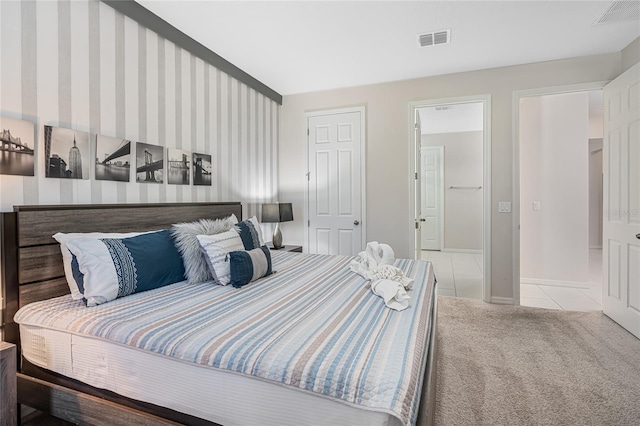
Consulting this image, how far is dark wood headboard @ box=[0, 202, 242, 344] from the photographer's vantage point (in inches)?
65.4

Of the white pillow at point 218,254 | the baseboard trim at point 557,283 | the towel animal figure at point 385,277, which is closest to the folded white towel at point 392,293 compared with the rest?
the towel animal figure at point 385,277

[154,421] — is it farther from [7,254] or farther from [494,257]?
[494,257]

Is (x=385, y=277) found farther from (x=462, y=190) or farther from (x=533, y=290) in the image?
(x=462, y=190)

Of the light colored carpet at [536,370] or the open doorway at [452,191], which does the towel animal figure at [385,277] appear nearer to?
the light colored carpet at [536,370]

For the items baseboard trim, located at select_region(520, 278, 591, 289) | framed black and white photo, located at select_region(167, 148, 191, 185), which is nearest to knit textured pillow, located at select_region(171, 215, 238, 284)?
framed black and white photo, located at select_region(167, 148, 191, 185)

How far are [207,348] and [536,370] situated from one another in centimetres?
225

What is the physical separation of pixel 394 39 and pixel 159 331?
9.82 feet

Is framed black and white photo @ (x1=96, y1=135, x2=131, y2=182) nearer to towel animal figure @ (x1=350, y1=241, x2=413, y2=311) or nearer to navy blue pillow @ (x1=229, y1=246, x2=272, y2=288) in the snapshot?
navy blue pillow @ (x1=229, y1=246, x2=272, y2=288)

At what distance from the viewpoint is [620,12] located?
2529 millimetres

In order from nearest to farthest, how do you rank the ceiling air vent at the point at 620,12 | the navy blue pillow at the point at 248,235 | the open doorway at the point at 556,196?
1. the ceiling air vent at the point at 620,12
2. the navy blue pillow at the point at 248,235
3. the open doorway at the point at 556,196

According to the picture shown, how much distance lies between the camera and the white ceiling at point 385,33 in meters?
2.47

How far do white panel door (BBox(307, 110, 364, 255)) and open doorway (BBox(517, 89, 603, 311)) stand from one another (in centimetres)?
218

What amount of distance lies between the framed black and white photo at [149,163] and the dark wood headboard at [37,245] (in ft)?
1.25

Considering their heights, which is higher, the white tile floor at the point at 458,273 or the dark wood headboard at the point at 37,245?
the dark wood headboard at the point at 37,245
